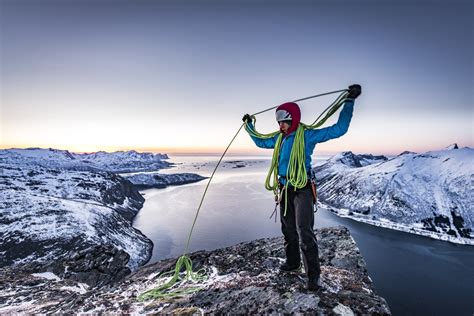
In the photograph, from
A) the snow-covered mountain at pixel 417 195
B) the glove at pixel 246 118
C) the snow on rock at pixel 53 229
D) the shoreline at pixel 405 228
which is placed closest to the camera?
the glove at pixel 246 118

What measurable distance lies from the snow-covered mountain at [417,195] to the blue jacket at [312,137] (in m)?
110

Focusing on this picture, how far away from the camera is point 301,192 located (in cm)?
491

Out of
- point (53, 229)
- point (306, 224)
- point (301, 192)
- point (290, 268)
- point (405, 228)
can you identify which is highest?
point (301, 192)

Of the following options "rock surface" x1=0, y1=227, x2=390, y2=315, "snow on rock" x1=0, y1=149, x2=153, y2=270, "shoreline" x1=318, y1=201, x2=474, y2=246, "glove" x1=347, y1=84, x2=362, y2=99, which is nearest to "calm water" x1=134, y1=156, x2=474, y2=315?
"shoreline" x1=318, y1=201, x2=474, y2=246

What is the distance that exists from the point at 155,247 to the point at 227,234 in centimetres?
2342

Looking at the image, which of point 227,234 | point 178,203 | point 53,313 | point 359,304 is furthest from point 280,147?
point 178,203

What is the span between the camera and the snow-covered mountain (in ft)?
321

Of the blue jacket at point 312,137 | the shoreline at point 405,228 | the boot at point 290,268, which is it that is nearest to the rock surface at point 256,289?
the boot at point 290,268

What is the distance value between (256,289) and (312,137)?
347 centimetres

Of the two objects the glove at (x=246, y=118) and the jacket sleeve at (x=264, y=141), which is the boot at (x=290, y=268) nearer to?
the jacket sleeve at (x=264, y=141)

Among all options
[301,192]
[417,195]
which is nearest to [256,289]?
[301,192]

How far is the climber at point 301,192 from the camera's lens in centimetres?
456

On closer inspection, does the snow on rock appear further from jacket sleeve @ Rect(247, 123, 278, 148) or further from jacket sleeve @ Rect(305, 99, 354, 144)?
jacket sleeve @ Rect(305, 99, 354, 144)

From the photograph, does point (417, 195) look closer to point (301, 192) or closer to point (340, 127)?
point (301, 192)
